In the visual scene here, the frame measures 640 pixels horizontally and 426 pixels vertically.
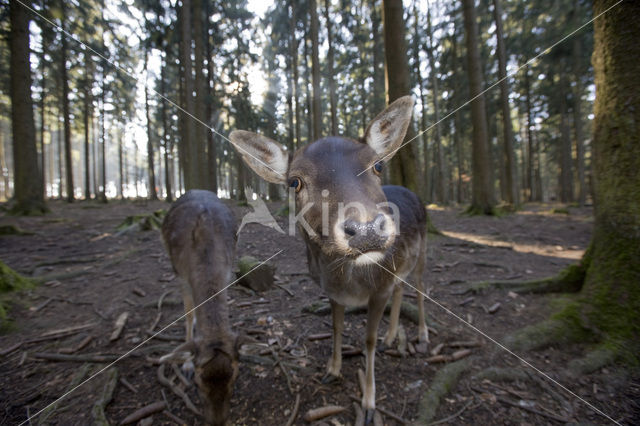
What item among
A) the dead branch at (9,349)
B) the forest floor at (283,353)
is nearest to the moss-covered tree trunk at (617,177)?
the forest floor at (283,353)

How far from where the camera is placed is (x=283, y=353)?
3633 mm

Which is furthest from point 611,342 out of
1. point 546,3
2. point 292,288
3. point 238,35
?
point 238,35

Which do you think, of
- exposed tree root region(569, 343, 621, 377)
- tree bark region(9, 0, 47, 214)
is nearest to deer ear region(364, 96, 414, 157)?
exposed tree root region(569, 343, 621, 377)

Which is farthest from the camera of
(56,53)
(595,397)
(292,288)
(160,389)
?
(56,53)

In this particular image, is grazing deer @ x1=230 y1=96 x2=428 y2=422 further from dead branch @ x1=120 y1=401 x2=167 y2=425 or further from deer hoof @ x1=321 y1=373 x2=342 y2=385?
dead branch @ x1=120 y1=401 x2=167 y2=425

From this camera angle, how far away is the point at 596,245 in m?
3.80

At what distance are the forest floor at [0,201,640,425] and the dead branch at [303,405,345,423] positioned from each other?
0.18ft

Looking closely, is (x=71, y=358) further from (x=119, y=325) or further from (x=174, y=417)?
(x=174, y=417)

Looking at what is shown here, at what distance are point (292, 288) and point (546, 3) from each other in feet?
73.0

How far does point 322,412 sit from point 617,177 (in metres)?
4.35

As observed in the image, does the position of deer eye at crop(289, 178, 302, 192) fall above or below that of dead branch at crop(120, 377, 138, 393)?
above

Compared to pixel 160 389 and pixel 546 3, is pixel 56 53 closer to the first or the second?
pixel 160 389

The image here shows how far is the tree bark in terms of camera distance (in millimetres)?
11211

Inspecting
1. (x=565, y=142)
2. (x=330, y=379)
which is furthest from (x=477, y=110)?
(x=565, y=142)
